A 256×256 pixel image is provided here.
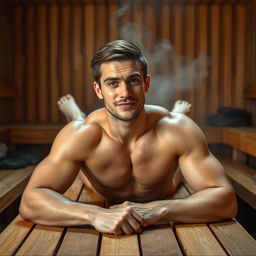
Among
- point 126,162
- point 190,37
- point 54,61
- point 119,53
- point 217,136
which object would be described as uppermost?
point 190,37

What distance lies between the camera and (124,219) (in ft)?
5.81

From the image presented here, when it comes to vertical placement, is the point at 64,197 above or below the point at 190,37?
below

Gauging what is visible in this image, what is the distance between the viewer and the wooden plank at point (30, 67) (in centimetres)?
479

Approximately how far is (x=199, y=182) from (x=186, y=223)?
222 mm

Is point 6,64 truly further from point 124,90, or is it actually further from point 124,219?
point 124,219

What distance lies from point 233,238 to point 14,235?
103 centimetres

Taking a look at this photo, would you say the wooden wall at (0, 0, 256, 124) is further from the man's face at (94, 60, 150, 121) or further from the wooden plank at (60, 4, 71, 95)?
the man's face at (94, 60, 150, 121)

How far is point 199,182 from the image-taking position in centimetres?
201

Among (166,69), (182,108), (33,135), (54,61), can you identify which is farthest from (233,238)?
(54,61)

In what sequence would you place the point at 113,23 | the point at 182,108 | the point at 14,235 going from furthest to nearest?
the point at 113,23 → the point at 182,108 → the point at 14,235

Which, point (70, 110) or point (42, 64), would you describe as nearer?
point (70, 110)

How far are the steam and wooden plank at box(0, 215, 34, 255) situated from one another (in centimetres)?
303

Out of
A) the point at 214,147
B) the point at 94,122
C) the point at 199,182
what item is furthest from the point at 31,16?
the point at 199,182

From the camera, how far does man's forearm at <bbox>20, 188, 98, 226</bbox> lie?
1855 mm
